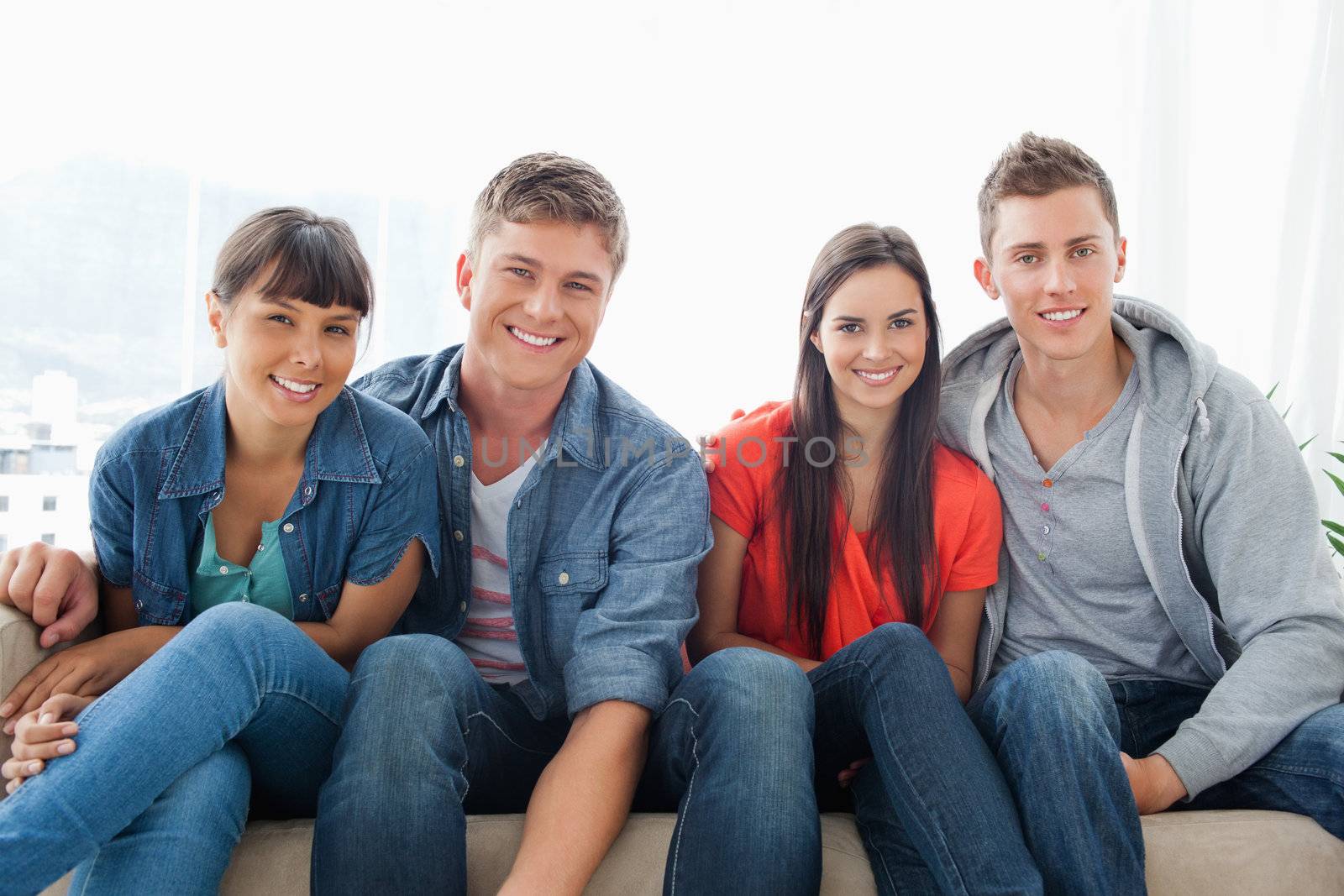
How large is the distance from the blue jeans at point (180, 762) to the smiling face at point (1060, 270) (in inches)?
43.6

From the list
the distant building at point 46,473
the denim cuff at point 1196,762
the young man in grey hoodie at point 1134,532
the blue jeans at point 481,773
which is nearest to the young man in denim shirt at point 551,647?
the blue jeans at point 481,773

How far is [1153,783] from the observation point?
127 cm

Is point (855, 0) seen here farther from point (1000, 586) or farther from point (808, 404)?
point (1000, 586)

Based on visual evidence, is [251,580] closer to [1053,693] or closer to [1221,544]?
[1053,693]

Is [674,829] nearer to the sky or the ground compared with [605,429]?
nearer to the ground

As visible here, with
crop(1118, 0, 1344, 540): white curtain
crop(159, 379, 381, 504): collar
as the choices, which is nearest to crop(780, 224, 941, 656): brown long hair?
crop(159, 379, 381, 504): collar

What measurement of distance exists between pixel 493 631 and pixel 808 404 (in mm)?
594

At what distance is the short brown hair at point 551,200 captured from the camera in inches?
56.7

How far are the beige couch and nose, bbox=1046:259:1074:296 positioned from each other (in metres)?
0.73

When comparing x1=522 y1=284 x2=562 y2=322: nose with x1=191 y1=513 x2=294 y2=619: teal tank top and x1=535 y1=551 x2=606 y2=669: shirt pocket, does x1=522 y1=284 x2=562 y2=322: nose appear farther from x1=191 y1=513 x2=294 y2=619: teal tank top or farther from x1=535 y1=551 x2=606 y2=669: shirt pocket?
x1=191 y1=513 x2=294 y2=619: teal tank top

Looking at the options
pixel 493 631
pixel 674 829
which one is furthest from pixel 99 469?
pixel 674 829

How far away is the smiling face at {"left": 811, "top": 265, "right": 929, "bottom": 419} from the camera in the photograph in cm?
154

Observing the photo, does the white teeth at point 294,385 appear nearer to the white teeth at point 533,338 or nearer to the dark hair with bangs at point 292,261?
the dark hair with bangs at point 292,261

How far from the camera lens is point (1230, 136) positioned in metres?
2.85
